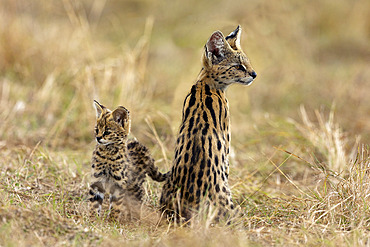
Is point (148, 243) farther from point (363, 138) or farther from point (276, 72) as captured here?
point (276, 72)

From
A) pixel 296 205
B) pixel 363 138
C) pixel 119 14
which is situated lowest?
pixel 296 205

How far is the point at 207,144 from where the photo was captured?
14.2 feet

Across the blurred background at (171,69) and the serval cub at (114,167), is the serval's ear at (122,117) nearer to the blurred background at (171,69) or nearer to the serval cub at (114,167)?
the serval cub at (114,167)

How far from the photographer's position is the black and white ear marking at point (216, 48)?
4801 mm

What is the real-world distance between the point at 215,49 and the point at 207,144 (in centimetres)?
99

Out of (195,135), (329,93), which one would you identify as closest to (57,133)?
(195,135)

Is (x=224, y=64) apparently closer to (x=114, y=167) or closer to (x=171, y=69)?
(x=114, y=167)

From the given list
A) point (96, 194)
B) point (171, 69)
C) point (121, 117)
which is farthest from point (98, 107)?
point (171, 69)

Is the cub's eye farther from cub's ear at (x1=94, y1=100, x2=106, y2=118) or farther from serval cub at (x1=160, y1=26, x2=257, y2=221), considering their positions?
cub's ear at (x1=94, y1=100, x2=106, y2=118)

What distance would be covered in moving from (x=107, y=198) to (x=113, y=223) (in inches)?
33.7

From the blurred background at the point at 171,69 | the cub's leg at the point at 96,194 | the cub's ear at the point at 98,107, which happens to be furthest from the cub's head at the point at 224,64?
the cub's leg at the point at 96,194

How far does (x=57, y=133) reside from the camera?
7105mm

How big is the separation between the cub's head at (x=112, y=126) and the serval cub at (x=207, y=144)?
23.5 inches

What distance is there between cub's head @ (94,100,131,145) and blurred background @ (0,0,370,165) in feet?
3.13
